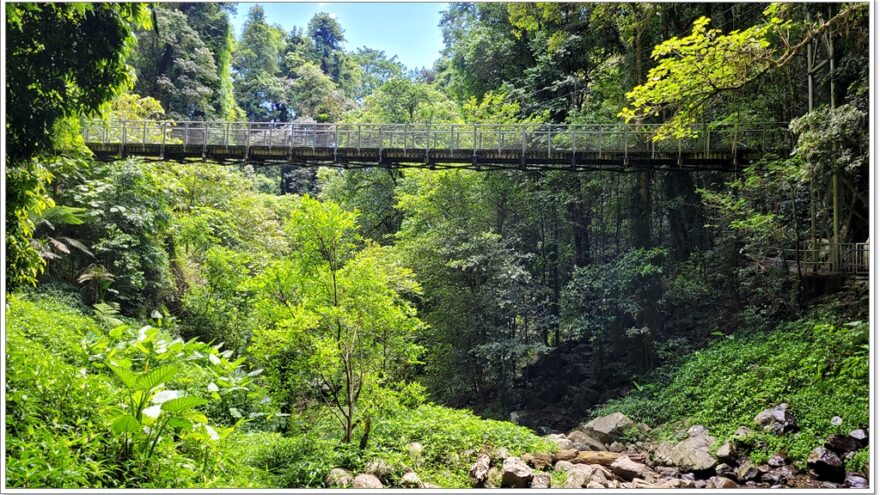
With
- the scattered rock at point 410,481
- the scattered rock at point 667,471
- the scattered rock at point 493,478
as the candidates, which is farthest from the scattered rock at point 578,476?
the scattered rock at point 410,481

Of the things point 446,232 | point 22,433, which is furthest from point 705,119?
point 22,433

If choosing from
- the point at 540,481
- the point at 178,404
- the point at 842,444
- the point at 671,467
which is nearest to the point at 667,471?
the point at 671,467

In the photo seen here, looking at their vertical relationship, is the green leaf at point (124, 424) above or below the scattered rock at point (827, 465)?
above

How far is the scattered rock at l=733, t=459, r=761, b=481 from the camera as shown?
5246 mm

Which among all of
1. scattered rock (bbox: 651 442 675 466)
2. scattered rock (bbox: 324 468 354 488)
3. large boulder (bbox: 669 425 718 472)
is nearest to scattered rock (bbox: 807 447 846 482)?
→ large boulder (bbox: 669 425 718 472)

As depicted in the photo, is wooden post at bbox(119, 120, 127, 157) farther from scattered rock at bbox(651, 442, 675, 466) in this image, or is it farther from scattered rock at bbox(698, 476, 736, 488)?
scattered rock at bbox(698, 476, 736, 488)

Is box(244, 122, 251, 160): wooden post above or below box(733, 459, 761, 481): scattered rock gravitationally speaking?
above

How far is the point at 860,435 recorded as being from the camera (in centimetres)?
476

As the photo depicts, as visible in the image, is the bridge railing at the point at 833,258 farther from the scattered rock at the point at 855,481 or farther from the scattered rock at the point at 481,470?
the scattered rock at the point at 481,470

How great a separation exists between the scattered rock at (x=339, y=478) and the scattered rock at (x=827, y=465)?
4.06m

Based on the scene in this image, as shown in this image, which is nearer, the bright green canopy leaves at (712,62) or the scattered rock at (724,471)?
the bright green canopy leaves at (712,62)

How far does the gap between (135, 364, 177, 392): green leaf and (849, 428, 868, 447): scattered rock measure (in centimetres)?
543

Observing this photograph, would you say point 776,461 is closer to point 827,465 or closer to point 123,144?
point 827,465

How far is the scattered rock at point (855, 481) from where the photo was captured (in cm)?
429
